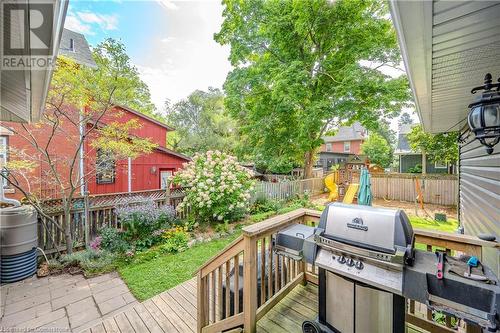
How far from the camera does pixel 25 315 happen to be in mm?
2959

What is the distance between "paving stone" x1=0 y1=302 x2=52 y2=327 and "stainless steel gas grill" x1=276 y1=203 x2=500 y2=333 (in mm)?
3793

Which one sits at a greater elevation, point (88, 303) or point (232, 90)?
point (232, 90)

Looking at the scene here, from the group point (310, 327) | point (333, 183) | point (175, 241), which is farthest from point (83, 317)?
point (333, 183)

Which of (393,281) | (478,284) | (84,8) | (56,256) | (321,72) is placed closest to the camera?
(478,284)

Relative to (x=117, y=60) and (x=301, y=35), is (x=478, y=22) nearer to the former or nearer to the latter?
(x=117, y=60)

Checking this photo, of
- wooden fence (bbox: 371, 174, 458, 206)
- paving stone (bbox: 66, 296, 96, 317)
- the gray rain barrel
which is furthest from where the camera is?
wooden fence (bbox: 371, 174, 458, 206)

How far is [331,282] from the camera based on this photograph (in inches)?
70.6

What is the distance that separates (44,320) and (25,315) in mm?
365

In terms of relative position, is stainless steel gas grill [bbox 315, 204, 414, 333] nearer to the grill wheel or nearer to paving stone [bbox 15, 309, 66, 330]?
the grill wheel

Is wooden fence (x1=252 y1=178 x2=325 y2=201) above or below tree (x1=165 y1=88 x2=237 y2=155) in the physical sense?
below

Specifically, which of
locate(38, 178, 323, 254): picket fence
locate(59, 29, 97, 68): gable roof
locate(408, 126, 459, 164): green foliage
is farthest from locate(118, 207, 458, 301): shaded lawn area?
locate(59, 29, 97, 68): gable roof

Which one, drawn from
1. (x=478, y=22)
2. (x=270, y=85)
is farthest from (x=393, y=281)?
(x=270, y=85)

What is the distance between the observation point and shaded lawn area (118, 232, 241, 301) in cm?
354

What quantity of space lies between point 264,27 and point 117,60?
21.8 ft
